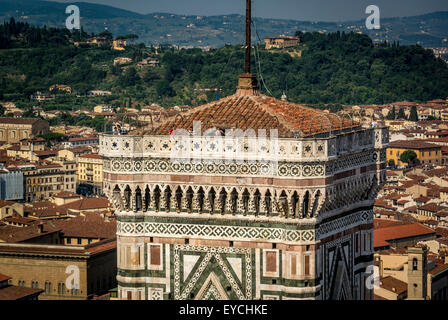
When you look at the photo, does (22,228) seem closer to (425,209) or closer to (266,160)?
(425,209)

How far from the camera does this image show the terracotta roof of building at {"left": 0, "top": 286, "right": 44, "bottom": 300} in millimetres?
56125

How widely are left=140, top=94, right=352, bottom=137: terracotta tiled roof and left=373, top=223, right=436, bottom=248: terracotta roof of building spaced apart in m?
52.8

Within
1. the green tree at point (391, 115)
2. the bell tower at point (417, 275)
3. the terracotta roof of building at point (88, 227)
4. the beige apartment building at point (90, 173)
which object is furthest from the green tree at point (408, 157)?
the bell tower at point (417, 275)

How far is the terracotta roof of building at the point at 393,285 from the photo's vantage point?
53.4 meters

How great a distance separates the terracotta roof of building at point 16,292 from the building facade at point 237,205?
4086 cm

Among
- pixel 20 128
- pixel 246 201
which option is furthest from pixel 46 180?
pixel 246 201

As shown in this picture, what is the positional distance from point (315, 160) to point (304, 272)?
1.41 meters

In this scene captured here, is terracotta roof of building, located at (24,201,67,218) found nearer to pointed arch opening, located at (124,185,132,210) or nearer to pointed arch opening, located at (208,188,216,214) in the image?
pointed arch opening, located at (124,185,132,210)

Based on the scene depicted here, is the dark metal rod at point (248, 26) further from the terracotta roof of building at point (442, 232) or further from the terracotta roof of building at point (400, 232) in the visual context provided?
the terracotta roof of building at point (442, 232)

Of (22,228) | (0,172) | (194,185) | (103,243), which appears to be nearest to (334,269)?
(194,185)

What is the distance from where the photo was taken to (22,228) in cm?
7738

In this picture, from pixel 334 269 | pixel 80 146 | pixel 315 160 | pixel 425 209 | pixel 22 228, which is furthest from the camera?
pixel 80 146

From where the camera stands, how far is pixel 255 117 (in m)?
15.8

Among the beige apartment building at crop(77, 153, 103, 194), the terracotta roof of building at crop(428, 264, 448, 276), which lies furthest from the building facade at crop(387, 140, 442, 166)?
the terracotta roof of building at crop(428, 264, 448, 276)
